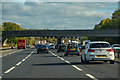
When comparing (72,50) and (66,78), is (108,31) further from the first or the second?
(66,78)

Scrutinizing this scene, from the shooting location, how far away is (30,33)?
101 meters

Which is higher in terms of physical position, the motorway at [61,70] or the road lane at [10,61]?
the motorway at [61,70]

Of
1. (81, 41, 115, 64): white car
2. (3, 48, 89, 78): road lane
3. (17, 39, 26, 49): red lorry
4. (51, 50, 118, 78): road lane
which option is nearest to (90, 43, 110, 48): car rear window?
(81, 41, 115, 64): white car

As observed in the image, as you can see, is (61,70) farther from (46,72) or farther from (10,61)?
(10,61)

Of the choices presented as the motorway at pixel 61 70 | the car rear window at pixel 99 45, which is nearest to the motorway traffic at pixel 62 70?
the motorway at pixel 61 70

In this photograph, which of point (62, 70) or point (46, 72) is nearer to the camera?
point (46, 72)

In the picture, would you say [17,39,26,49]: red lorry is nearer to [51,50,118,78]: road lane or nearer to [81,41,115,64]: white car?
[81,41,115,64]: white car

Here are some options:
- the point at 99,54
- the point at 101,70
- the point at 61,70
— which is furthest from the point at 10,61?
the point at 101,70

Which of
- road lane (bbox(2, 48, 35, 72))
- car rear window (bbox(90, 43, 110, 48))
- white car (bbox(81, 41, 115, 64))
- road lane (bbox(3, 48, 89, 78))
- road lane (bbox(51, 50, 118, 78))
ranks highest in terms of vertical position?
car rear window (bbox(90, 43, 110, 48))

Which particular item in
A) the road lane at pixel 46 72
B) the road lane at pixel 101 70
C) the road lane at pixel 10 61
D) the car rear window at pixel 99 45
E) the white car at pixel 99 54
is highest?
the car rear window at pixel 99 45

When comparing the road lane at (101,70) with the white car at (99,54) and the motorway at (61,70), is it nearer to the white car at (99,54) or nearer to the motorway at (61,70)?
the motorway at (61,70)

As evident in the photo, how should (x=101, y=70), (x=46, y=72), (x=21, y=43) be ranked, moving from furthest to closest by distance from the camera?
1. (x=21, y=43)
2. (x=101, y=70)
3. (x=46, y=72)

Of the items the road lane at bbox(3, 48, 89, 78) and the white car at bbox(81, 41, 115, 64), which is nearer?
the road lane at bbox(3, 48, 89, 78)

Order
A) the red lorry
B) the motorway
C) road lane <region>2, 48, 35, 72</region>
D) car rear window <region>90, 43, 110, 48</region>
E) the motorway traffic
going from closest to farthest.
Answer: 1. the motorway
2. the motorway traffic
3. road lane <region>2, 48, 35, 72</region>
4. car rear window <region>90, 43, 110, 48</region>
5. the red lorry
